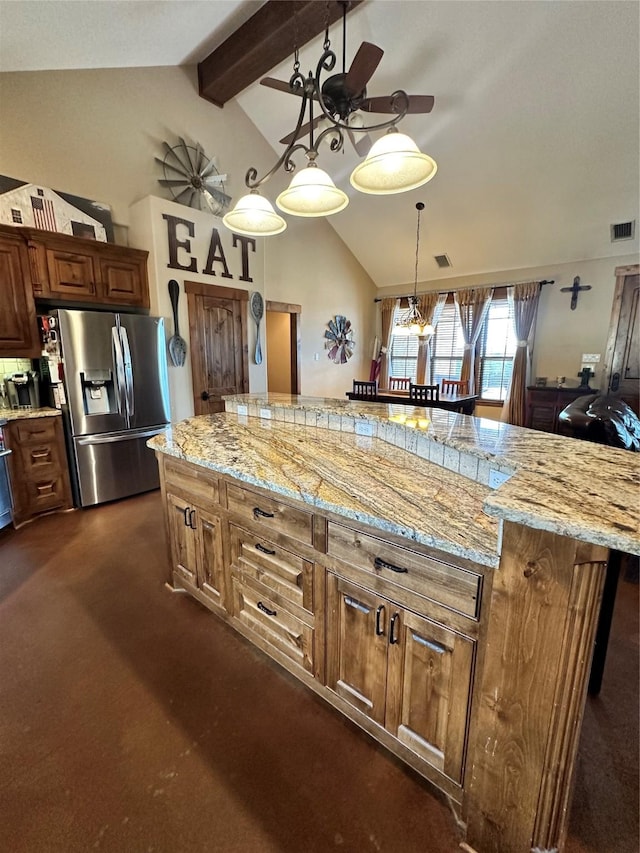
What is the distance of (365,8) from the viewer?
3125 millimetres

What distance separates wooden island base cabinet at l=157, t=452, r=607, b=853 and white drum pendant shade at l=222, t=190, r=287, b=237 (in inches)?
60.7

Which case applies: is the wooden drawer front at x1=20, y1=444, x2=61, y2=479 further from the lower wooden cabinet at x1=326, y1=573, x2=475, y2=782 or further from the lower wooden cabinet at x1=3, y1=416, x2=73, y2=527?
the lower wooden cabinet at x1=326, y1=573, x2=475, y2=782

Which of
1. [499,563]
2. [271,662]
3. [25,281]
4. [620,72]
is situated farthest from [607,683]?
[620,72]

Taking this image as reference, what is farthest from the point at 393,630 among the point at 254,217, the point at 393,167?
the point at 254,217

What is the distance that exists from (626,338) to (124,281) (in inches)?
244

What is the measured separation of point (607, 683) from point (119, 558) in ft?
9.24

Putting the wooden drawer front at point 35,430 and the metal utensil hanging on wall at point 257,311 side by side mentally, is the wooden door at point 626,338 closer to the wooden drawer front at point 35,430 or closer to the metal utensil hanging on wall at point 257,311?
the metal utensil hanging on wall at point 257,311

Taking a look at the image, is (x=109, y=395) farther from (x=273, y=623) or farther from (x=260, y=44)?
(x=260, y=44)

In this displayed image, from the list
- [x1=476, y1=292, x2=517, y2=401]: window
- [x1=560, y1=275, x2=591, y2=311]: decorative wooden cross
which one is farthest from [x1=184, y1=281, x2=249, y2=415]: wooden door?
[x1=560, y1=275, x2=591, y2=311]: decorative wooden cross

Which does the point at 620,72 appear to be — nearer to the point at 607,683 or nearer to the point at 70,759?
the point at 607,683

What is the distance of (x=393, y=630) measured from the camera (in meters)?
1.12

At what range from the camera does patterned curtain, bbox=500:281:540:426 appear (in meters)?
5.47

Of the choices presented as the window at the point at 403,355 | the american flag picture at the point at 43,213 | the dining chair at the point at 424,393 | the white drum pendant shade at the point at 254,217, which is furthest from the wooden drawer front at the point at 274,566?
the window at the point at 403,355

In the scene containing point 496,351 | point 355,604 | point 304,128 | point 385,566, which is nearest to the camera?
point 385,566
